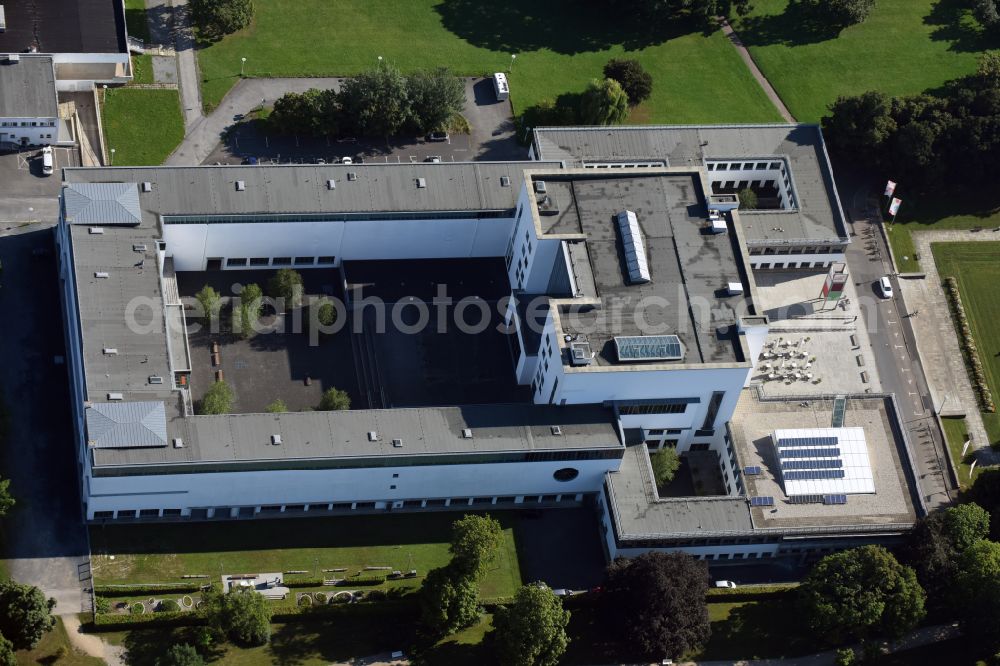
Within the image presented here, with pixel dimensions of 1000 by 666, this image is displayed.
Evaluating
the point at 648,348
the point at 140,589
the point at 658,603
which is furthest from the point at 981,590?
the point at 140,589

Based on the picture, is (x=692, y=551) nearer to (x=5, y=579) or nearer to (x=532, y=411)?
(x=532, y=411)

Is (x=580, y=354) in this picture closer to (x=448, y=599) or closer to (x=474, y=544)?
(x=474, y=544)

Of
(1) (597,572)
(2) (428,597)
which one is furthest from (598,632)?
(2) (428,597)

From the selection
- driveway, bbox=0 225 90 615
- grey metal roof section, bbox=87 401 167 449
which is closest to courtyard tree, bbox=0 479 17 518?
driveway, bbox=0 225 90 615

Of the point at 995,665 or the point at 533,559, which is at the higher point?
the point at 533,559

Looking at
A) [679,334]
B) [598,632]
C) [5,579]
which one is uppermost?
[679,334]

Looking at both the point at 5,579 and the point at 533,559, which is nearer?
the point at 5,579
